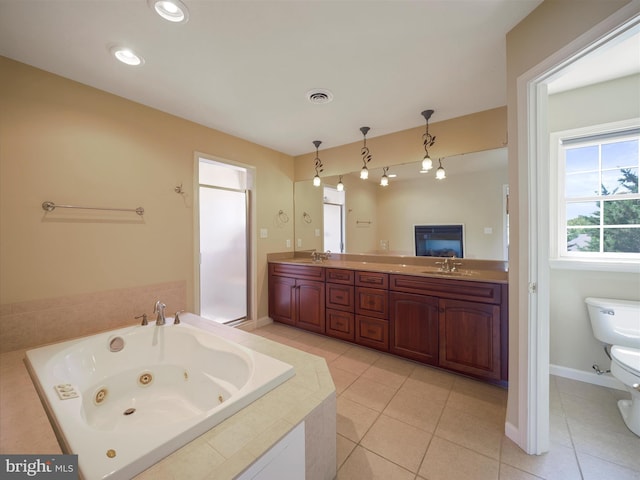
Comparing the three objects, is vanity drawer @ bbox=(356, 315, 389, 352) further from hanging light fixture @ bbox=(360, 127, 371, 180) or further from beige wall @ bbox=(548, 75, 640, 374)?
hanging light fixture @ bbox=(360, 127, 371, 180)

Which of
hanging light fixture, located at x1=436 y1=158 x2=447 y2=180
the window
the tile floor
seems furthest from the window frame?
the tile floor

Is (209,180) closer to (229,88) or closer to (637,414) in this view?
(229,88)

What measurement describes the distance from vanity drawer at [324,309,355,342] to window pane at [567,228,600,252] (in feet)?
6.66

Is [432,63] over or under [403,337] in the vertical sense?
over

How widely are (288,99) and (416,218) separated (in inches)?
71.3

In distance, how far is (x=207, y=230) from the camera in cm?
294

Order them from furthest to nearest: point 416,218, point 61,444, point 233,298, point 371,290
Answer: point 233,298
point 416,218
point 371,290
point 61,444

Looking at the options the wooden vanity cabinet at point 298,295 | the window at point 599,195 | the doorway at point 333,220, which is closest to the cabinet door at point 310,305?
the wooden vanity cabinet at point 298,295

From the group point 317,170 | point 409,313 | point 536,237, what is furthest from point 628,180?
point 317,170

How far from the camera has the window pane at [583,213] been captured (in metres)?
2.07

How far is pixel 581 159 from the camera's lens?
6.91ft

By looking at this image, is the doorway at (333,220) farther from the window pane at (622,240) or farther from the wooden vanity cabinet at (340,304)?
the window pane at (622,240)

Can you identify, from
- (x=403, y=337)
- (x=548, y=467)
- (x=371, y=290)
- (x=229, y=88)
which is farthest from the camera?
(x=371, y=290)

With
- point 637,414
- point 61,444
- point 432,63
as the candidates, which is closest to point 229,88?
point 432,63
